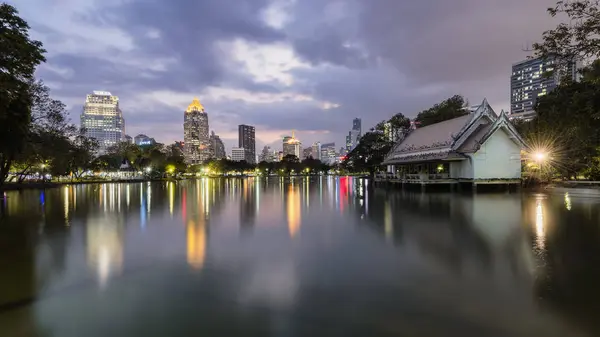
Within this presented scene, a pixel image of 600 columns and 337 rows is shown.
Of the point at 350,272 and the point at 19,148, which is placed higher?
the point at 19,148

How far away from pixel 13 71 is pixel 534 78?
124 ft

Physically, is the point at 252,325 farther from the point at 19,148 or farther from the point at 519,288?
the point at 19,148

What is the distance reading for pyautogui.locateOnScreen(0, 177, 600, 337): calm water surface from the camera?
453cm

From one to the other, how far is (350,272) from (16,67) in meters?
13.4

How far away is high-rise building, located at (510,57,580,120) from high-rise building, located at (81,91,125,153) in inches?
7408

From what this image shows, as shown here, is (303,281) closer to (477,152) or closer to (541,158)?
(477,152)

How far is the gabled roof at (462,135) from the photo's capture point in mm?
31158

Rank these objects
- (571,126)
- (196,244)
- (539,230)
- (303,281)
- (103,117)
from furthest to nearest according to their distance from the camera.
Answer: (103,117)
(571,126)
(539,230)
(196,244)
(303,281)

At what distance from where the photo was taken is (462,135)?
32.5 m

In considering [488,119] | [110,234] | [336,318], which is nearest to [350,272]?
[336,318]

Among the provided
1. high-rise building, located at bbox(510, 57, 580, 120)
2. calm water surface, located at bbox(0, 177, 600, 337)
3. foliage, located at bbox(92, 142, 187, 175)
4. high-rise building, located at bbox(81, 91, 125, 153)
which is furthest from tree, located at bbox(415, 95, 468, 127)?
high-rise building, located at bbox(81, 91, 125, 153)

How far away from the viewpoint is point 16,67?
12062 millimetres

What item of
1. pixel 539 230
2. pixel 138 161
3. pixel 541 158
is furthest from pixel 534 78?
pixel 138 161

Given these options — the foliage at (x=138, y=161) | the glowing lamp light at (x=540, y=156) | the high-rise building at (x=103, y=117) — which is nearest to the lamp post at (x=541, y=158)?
the glowing lamp light at (x=540, y=156)
